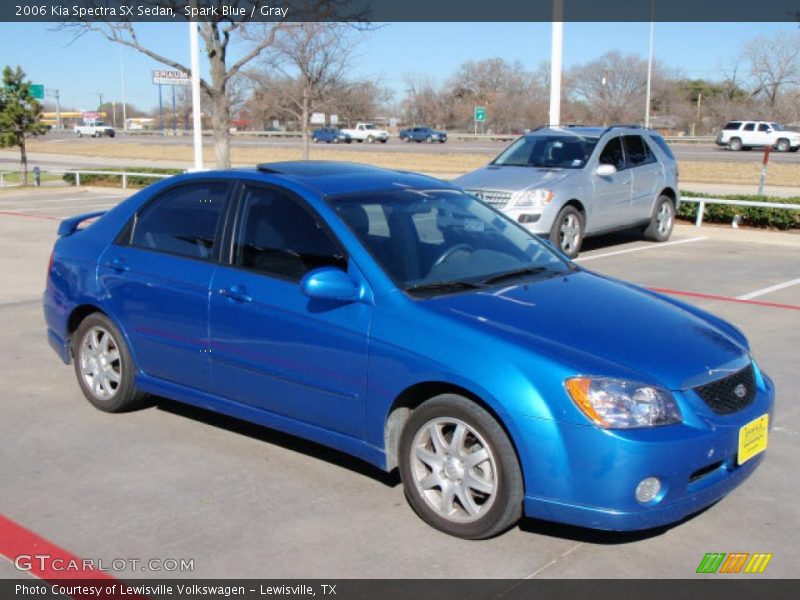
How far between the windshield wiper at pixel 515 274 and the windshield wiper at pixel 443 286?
0.09 m

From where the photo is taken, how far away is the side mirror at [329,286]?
4.32m

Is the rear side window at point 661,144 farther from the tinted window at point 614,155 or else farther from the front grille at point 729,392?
the front grille at point 729,392

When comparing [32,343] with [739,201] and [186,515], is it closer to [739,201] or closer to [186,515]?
[186,515]

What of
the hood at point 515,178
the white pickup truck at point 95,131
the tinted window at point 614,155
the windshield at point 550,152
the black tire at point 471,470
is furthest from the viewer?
the white pickup truck at point 95,131

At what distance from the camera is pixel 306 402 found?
459cm

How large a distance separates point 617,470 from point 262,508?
1788 millimetres

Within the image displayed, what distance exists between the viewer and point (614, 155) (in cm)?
1276

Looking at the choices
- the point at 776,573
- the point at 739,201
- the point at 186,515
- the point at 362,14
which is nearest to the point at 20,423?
the point at 186,515

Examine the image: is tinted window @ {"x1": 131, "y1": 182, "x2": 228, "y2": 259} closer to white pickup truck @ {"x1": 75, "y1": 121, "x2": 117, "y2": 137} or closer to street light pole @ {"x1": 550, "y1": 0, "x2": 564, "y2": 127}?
street light pole @ {"x1": 550, "y1": 0, "x2": 564, "y2": 127}

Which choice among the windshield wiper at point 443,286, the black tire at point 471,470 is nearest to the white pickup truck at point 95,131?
the windshield wiper at point 443,286

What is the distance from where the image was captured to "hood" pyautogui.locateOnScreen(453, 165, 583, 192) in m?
11.6

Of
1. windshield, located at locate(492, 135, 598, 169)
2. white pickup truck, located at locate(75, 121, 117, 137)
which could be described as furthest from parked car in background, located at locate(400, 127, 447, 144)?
windshield, located at locate(492, 135, 598, 169)

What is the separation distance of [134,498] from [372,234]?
1.83m

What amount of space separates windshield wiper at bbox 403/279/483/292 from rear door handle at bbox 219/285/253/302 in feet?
3.09
